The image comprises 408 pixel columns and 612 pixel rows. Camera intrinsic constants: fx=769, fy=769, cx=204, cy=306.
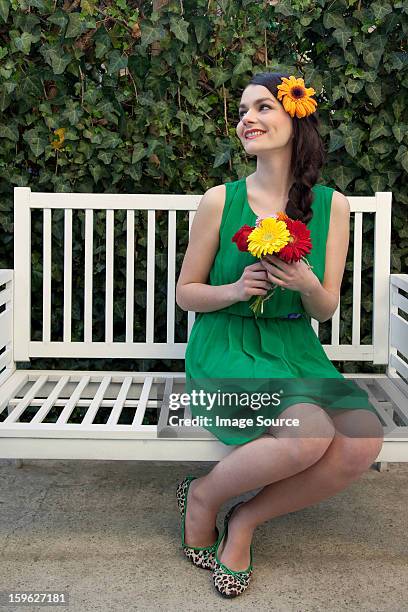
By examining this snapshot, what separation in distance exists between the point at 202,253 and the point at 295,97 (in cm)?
50

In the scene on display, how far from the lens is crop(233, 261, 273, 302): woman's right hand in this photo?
200 centimetres

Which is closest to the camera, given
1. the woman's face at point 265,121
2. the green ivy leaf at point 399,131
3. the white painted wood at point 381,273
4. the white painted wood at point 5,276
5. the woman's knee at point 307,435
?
the woman's knee at point 307,435

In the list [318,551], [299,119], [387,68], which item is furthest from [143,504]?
[387,68]

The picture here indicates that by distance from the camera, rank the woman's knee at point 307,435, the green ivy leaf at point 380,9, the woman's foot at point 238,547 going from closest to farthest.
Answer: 1. the woman's knee at point 307,435
2. the woman's foot at point 238,547
3. the green ivy leaf at point 380,9

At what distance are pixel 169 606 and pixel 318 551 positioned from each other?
0.52 meters

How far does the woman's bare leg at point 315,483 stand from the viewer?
1955mm

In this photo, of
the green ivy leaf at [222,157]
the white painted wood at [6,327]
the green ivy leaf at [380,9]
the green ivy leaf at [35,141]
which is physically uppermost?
the green ivy leaf at [380,9]

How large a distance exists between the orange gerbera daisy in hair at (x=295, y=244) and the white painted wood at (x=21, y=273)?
3.42 ft

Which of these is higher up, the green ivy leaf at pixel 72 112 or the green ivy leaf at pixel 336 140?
the green ivy leaf at pixel 72 112

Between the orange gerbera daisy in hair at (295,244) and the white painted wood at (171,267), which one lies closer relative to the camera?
the orange gerbera daisy in hair at (295,244)

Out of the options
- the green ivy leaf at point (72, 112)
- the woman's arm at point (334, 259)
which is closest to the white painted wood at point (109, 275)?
the green ivy leaf at point (72, 112)

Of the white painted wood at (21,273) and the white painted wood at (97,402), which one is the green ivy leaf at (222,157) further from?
the white painted wood at (97,402)

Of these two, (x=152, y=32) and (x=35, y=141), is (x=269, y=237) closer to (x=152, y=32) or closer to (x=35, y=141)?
(x=152, y=32)

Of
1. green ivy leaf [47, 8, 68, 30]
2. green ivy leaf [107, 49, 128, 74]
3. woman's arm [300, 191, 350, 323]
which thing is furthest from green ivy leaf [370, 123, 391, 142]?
green ivy leaf [47, 8, 68, 30]
